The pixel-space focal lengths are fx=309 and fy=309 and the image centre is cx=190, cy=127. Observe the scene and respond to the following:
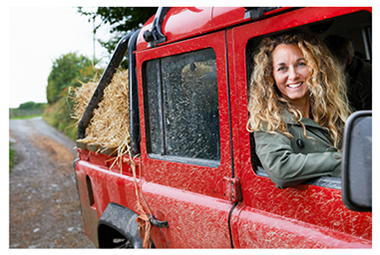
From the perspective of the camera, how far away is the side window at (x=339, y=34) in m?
1.35

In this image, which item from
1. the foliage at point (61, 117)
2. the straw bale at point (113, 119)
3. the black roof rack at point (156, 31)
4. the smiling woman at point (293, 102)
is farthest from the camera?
the foliage at point (61, 117)

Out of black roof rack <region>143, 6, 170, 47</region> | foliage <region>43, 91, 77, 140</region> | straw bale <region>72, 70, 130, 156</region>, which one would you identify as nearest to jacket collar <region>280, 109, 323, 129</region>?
black roof rack <region>143, 6, 170, 47</region>

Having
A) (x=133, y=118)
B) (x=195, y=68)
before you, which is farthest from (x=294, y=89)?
(x=133, y=118)

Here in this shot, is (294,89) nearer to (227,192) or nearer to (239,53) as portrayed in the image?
(239,53)

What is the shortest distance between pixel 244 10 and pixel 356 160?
88 cm

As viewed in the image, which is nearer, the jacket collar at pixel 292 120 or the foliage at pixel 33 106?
the jacket collar at pixel 292 120

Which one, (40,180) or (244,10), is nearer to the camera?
(244,10)

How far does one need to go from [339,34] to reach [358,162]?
67.4 inches

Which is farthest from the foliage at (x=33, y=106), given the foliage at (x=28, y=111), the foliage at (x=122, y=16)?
the foliage at (x=122, y=16)

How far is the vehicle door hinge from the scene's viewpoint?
1594 millimetres

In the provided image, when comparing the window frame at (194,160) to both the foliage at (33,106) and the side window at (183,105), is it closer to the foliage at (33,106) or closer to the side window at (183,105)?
the side window at (183,105)

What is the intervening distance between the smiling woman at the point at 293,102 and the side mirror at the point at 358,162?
0.38 meters

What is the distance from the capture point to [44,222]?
219 inches

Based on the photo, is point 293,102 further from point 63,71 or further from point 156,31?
point 63,71
